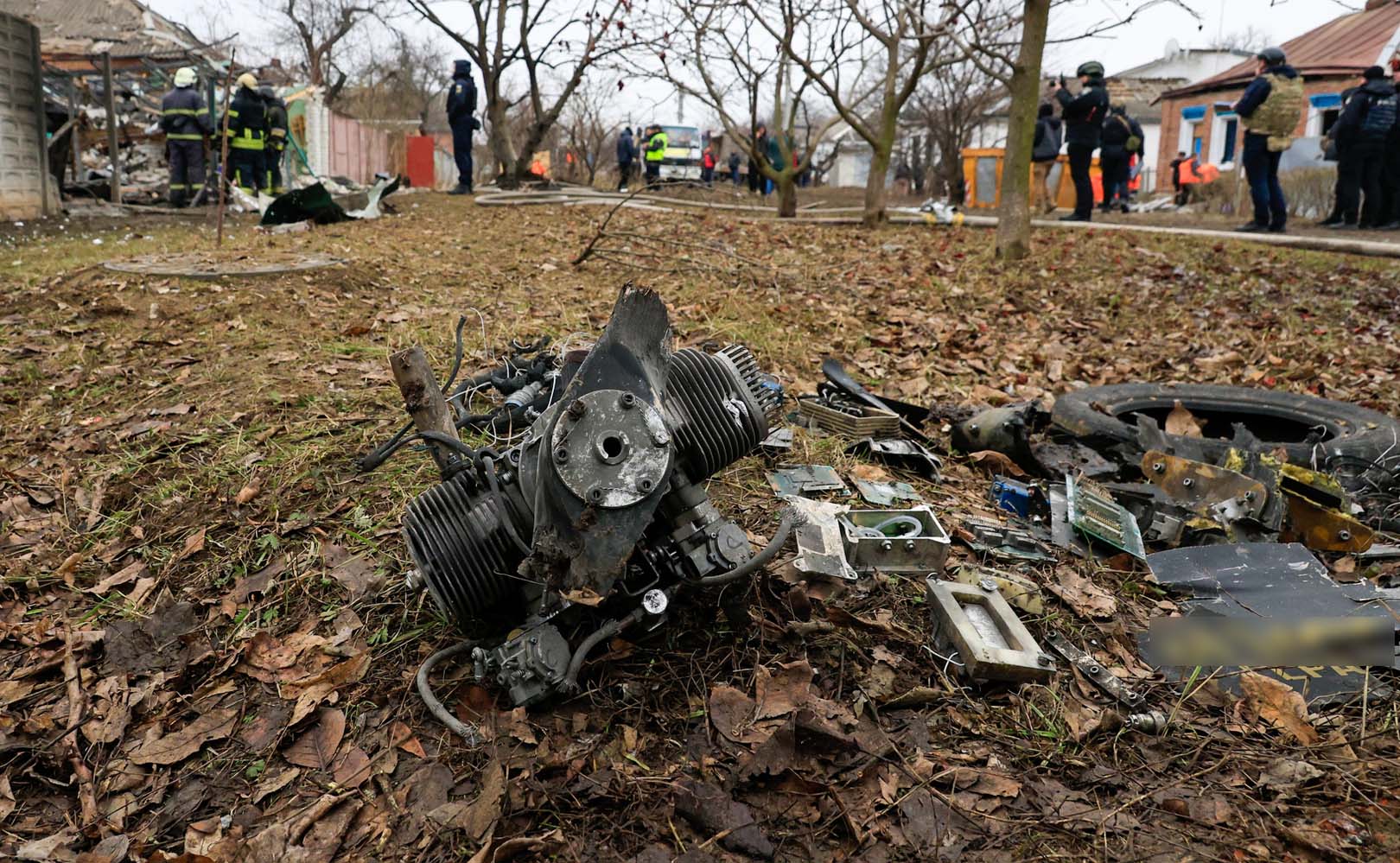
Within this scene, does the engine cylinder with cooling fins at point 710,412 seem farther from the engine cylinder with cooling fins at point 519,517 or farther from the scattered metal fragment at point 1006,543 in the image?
the scattered metal fragment at point 1006,543

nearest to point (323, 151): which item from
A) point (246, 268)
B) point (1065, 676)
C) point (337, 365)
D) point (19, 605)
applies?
point (246, 268)

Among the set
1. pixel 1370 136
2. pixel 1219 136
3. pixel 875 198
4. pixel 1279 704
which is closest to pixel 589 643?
pixel 1279 704

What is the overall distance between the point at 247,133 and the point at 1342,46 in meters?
29.6

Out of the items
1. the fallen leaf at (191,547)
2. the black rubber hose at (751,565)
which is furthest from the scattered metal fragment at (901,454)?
the fallen leaf at (191,547)

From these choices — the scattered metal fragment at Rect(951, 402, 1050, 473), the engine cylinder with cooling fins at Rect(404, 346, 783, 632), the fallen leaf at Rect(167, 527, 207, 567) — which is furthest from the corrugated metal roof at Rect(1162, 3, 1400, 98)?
the fallen leaf at Rect(167, 527, 207, 567)

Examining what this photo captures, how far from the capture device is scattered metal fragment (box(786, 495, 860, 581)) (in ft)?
8.50

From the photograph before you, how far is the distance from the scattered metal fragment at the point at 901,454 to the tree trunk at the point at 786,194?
34.2 feet

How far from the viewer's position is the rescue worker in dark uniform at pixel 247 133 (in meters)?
13.3

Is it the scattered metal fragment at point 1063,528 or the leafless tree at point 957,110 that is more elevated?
the leafless tree at point 957,110

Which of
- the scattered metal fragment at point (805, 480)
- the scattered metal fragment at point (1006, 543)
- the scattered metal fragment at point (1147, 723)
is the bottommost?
the scattered metal fragment at point (1147, 723)

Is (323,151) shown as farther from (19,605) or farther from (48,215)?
(19,605)

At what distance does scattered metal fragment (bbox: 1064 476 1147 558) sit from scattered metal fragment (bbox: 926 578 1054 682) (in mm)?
555

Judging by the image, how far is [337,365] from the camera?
4.43 m

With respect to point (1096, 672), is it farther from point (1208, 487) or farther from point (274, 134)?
point (274, 134)
